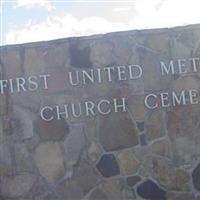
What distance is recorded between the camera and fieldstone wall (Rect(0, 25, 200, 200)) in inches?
276

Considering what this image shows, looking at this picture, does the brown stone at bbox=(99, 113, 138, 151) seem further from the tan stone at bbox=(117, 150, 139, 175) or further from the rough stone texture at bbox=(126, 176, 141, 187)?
the rough stone texture at bbox=(126, 176, 141, 187)

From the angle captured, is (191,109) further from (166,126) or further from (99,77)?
(99,77)

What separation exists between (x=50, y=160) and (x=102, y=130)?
67cm

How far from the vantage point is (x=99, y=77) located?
711 cm

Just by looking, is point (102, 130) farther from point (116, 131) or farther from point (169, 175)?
point (169, 175)

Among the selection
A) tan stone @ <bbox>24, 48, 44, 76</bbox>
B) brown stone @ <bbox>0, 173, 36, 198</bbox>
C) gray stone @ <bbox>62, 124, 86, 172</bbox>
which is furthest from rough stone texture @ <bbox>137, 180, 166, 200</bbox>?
tan stone @ <bbox>24, 48, 44, 76</bbox>

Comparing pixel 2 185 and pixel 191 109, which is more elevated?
pixel 191 109

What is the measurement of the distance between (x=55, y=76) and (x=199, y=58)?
1.59 metres

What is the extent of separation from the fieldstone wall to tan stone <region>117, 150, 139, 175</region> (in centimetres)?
1

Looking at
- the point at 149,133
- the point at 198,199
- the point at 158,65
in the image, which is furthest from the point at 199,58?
the point at 198,199

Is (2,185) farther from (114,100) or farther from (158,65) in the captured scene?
(158,65)

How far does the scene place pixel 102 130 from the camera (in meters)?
7.08

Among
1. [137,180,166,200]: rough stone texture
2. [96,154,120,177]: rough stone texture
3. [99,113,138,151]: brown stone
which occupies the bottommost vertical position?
[137,180,166,200]: rough stone texture

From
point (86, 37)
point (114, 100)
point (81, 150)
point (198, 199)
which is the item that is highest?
point (86, 37)
